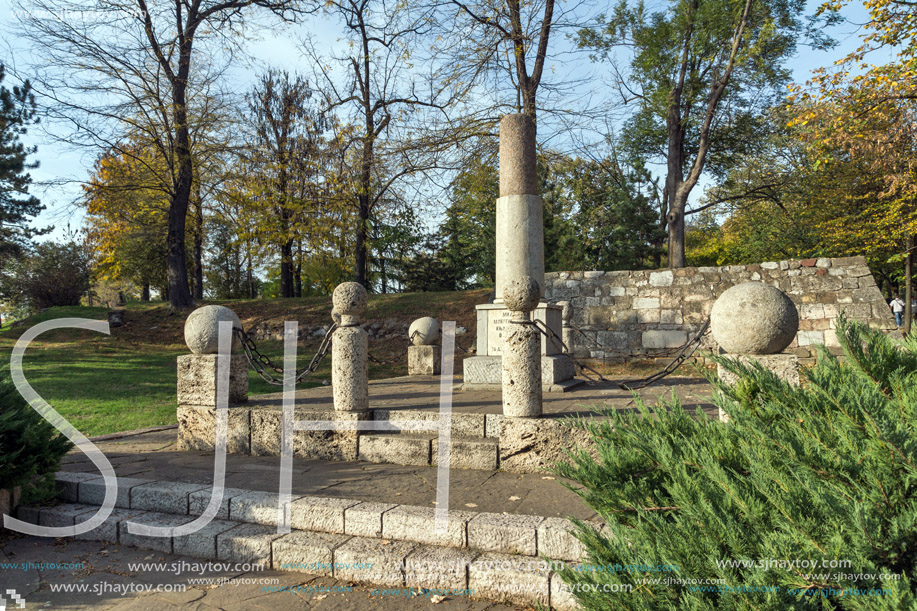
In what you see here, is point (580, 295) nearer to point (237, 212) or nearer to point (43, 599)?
point (43, 599)

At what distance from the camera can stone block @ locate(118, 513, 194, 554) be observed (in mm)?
3907

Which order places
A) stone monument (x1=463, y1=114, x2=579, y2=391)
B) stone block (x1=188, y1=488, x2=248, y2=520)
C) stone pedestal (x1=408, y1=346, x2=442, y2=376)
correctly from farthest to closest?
stone pedestal (x1=408, y1=346, x2=442, y2=376) < stone monument (x1=463, y1=114, x2=579, y2=391) < stone block (x1=188, y1=488, x2=248, y2=520)

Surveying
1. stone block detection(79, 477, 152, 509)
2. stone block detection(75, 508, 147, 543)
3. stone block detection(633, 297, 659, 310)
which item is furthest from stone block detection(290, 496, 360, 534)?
stone block detection(633, 297, 659, 310)

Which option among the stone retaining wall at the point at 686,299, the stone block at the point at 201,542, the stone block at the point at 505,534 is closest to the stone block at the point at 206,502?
the stone block at the point at 201,542

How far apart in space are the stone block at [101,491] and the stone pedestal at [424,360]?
17.7 ft

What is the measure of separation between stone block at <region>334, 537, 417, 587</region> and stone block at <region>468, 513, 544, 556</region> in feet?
1.42

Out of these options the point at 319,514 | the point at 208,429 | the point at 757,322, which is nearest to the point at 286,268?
the point at 208,429

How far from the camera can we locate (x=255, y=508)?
13.0 feet

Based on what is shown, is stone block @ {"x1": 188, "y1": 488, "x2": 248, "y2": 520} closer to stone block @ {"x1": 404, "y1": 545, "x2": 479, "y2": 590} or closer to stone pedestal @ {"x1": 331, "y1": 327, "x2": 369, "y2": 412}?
stone pedestal @ {"x1": 331, "y1": 327, "x2": 369, "y2": 412}

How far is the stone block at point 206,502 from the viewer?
4086mm

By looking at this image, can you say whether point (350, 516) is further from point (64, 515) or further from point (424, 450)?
point (64, 515)

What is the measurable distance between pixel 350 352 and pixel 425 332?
14.9 feet

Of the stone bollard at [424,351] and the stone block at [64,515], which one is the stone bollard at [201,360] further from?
the stone bollard at [424,351]

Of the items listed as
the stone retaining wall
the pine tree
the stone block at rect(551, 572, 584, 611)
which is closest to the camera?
the pine tree
